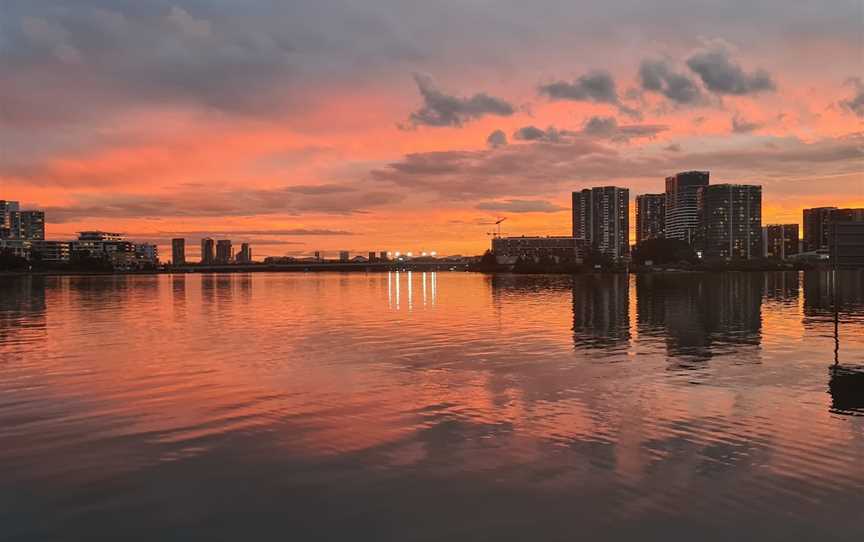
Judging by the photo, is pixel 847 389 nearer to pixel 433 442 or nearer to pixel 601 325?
pixel 433 442

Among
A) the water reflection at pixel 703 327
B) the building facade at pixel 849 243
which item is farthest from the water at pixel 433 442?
the building facade at pixel 849 243

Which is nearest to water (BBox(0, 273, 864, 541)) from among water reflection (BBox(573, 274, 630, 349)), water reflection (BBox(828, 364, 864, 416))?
water reflection (BBox(828, 364, 864, 416))

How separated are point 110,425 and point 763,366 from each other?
30.0 metres

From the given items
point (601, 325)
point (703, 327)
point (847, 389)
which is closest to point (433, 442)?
point (847, 389)

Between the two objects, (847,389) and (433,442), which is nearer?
(433,442)

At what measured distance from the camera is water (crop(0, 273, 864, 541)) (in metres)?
14.1

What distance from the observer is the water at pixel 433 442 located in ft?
46.3

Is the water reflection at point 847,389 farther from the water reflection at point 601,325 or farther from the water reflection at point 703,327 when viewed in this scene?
the water reflection at point 601,325

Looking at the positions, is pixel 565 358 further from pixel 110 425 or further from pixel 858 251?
pixel 858 251

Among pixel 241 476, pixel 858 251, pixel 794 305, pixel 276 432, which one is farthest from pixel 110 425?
pixel 794 305

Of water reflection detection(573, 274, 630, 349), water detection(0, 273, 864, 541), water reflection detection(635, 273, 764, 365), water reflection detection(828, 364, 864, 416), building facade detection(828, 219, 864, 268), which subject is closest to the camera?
Answer: water detection(0, 273, 864, 541)

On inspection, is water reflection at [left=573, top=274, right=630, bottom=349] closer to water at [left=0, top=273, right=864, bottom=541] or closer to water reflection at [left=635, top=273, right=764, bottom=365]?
water reflection at [left=635, top=273, right=764, bottom=365]

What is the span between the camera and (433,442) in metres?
19.9

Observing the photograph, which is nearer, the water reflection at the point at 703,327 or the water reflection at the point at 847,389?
the water reflection at the point at 847,389
